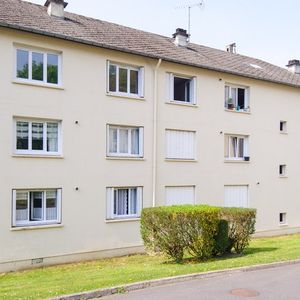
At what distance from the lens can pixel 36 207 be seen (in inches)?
609

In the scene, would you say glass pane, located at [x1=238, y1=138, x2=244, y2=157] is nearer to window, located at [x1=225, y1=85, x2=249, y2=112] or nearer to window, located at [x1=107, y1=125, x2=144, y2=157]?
window, located at [x1=225, y1=85, x2=249, y2=112]

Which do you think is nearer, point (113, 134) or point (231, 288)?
point (231, 288)

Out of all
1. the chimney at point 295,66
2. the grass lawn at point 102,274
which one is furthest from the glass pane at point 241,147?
the chimney at point 295,66

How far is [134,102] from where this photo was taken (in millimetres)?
17891

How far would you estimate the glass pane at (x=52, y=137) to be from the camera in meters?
15.9

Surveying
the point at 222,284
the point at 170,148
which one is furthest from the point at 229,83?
the point at 222,284

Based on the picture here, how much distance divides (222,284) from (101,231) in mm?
8190

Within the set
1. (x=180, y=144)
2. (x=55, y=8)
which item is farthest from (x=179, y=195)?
(x=55, y=8)

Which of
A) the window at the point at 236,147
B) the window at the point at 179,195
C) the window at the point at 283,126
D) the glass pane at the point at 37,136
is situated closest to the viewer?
the glass pane at the point at 37,136

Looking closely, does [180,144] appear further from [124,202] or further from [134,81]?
[124,202]

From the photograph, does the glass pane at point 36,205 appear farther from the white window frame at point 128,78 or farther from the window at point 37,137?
the white window frame at point 128,78

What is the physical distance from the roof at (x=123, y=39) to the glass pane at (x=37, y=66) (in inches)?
35.1

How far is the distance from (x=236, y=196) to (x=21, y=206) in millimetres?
→ 10880

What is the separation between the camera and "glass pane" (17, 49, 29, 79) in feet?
50.0
